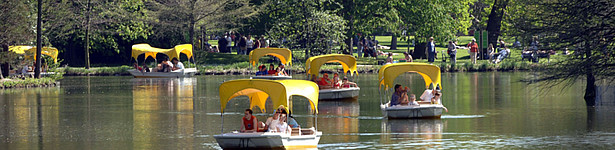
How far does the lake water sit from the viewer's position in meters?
26.5

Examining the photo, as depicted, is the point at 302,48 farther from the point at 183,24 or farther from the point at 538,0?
the point at 538,0

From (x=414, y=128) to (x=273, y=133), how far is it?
7.47 metres

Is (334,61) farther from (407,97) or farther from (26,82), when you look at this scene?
(26,82)

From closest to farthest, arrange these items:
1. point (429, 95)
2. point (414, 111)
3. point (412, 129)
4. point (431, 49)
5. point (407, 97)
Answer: point (412, 129)
point (407, 97)
point (414, 111)
point (429, 95)
point (431, 49)

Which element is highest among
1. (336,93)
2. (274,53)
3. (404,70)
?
(274,53)

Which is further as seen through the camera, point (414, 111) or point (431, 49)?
point (431, 49)

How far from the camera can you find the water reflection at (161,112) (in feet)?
91.4

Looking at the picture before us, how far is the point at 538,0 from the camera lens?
3241cm

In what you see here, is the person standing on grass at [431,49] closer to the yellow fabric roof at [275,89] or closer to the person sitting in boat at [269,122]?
the yellow fabric roof at [275,89]

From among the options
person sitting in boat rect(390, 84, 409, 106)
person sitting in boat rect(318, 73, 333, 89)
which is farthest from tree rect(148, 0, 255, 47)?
person sitting in boat rect(390, 84, 409, 106)

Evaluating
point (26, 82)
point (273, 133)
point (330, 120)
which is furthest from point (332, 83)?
point (273, 133)

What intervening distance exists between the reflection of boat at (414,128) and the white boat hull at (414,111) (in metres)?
0.21

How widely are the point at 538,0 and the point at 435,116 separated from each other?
4987 millimetres

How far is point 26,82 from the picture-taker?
50.8 m
